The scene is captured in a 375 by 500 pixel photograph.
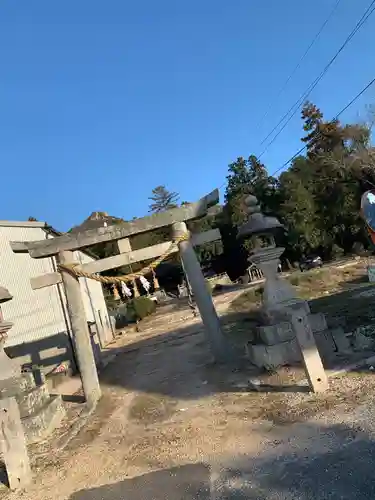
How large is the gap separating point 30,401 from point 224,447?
422 cm

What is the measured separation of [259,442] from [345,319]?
6.60 meters

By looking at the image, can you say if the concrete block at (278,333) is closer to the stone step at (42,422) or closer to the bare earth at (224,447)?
the bare earth at (224,447)

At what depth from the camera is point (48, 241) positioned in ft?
33.9

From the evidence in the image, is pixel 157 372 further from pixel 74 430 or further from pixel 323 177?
pixel 323 177

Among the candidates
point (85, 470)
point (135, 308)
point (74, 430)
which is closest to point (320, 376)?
point (85, 470)

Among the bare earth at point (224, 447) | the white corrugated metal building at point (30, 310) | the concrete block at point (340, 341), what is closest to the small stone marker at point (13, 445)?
the bare earth at point (224, 447)

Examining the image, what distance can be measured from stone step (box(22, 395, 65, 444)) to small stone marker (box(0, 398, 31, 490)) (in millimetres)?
2027

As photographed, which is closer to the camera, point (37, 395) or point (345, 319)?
point (37, 395)

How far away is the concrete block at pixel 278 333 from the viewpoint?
828cm

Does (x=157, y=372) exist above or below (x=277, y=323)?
below

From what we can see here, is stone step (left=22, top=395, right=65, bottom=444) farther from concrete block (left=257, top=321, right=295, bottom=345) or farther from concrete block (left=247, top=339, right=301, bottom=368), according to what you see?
concrete block (left=257, top=321, right=295, bottom=345)

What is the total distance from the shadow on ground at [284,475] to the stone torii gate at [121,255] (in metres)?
5.11

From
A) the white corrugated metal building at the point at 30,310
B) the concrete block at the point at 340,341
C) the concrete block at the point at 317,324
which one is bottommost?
the concrete block at the point at 340,341

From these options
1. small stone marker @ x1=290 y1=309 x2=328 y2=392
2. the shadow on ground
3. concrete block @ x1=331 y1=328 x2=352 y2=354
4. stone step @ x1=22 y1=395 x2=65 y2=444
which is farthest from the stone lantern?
concrete block @ x1=331 y1=328 x2=352 y2=354
